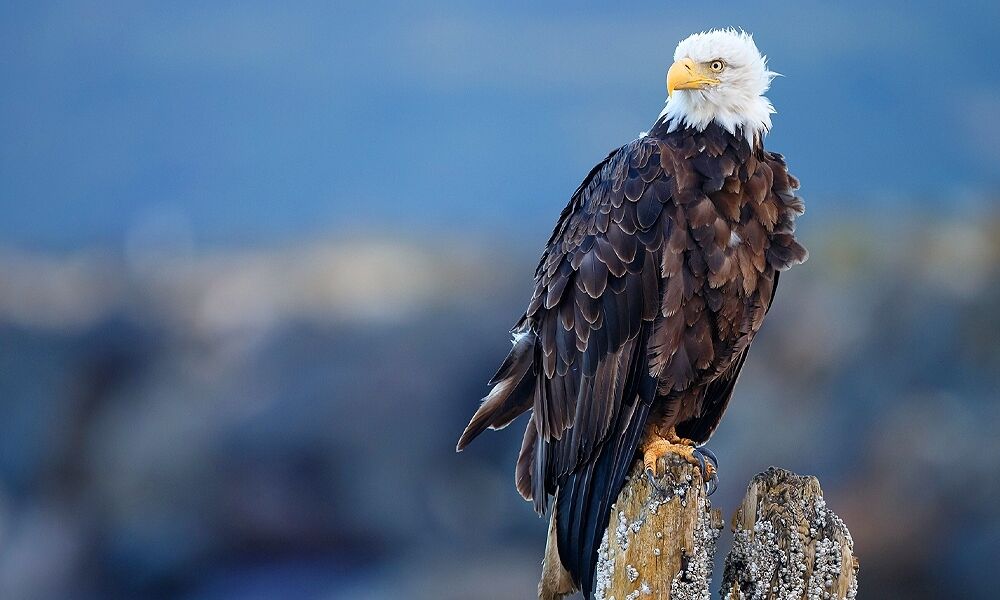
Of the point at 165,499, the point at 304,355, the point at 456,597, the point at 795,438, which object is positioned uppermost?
the point at 304,355

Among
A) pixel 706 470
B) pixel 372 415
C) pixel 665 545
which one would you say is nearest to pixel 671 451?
pixel 706 470

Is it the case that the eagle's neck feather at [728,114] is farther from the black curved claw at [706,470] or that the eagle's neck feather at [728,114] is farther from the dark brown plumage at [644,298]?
the black curved claw at [706,470]

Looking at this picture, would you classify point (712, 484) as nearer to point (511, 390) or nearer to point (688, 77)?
point (511, 390)

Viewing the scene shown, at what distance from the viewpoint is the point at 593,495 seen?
2549mm

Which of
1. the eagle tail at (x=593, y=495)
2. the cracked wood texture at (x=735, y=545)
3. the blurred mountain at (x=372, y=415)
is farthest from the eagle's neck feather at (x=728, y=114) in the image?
the blurred mountain at (x=372, y=415)

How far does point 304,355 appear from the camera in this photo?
216 inches

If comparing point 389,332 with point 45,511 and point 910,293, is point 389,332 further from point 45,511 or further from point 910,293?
point 910,293

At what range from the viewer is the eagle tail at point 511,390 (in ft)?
9.31

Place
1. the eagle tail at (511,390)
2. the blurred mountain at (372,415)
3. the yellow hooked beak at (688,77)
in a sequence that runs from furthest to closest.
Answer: the blurred mountain at (372,415) → the eagle tail at (511,390) → the yellow hooked beak at (688,77)

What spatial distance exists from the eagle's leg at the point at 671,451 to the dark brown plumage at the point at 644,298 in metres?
0.04

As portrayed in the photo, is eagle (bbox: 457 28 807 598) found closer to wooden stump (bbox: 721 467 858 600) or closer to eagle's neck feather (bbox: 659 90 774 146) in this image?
eagle's neck feather (bbox: 659 90 774 146)

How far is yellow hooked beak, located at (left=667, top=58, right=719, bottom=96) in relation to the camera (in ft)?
8.96

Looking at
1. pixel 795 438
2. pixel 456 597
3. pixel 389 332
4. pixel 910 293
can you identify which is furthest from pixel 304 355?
pixel 910 293

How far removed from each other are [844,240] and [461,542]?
2.51 m
